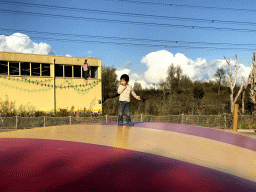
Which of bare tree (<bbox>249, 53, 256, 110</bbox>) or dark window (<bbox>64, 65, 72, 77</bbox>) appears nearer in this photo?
bare tree (<bbox>249, 53, 256, 110</bbox>)

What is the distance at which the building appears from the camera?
52.4 feet

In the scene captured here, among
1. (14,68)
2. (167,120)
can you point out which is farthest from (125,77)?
(14,68)

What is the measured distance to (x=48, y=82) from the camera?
1723 cm

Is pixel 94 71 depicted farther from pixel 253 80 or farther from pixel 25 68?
pixel 253 80

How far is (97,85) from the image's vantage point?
19.5 m

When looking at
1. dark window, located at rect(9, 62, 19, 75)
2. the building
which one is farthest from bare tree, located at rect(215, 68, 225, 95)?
dark window, located at rect(9, 62, 19, 75)

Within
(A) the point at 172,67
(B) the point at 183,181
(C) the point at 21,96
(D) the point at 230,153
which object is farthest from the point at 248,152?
(A) the point at 172,67

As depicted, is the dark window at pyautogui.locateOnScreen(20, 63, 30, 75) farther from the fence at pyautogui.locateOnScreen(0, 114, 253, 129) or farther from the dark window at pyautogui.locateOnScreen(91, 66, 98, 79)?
the fence at pyautogui.locateOnScreen(0, 114, 253, 129)

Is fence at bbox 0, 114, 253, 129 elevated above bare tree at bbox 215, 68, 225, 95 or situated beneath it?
situated beneath

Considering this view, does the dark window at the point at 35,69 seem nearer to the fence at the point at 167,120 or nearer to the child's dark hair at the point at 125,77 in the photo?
the fence at the point at 167,120

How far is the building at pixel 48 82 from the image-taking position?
52.4 ft

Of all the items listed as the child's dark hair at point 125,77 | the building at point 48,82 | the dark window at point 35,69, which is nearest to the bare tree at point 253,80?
the child's dark hair at point 125,77

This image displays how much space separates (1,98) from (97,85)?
8047 millimetres

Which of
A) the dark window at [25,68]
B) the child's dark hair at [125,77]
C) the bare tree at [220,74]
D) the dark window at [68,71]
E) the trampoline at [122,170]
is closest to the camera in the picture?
the trampoline at [122,170]
